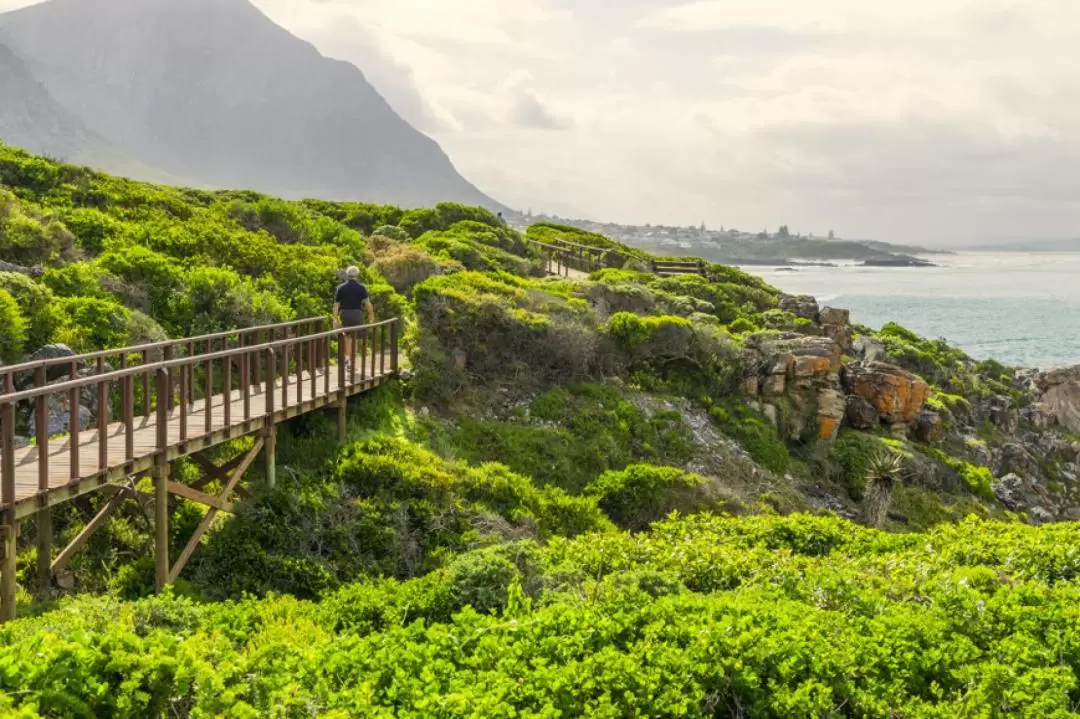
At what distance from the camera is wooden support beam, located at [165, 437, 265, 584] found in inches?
409

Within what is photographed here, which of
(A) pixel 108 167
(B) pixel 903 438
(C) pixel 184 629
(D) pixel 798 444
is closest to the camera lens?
(C) pixel 184 629

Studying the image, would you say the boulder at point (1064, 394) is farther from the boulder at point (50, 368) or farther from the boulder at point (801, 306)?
the boulder at point (50, 368)

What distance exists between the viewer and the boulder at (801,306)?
34.2 meters

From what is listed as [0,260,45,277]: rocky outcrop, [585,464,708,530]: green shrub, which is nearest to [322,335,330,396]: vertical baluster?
[585,464,708,530]: green shrub

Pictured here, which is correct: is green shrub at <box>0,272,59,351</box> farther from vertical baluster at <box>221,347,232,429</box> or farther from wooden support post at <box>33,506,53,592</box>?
wooden support post at <box>33,506,53,592</box>

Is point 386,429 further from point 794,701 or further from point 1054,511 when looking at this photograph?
point 1054,511

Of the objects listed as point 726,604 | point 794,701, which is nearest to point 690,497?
point 726,604

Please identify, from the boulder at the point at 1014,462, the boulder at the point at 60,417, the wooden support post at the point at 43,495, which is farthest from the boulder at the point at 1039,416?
the wooden support post at the point at 43,495

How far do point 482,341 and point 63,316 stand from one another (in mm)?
8470

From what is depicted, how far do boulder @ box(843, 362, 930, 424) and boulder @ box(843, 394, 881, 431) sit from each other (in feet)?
1.76

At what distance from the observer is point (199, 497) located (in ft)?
35.9

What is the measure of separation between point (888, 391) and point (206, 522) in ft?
67.8

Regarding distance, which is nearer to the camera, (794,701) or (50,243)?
(794,701)

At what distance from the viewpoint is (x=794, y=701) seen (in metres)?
5.87
